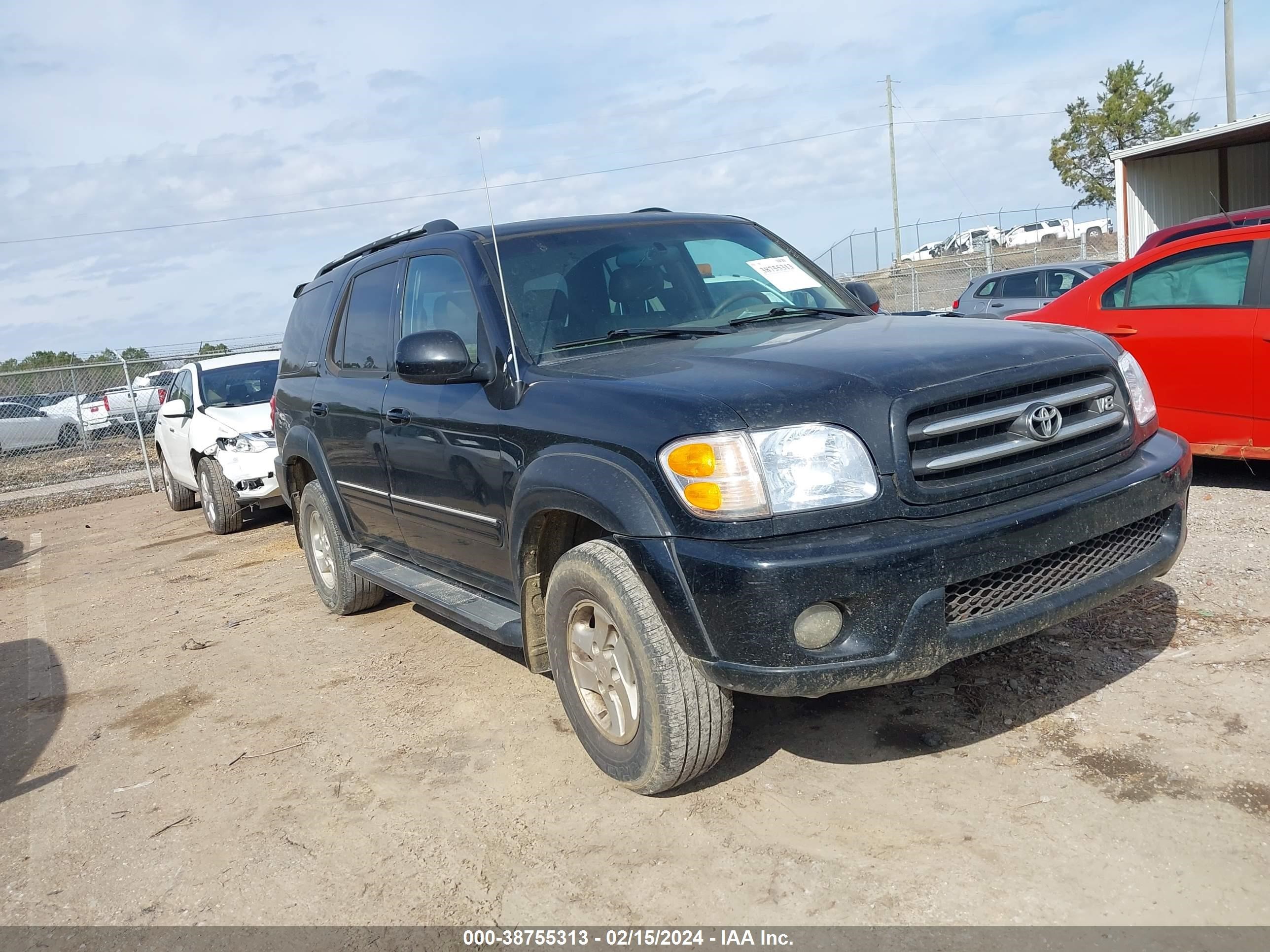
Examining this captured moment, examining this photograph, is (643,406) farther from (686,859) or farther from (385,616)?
(385,616)

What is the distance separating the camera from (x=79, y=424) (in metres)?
17.5

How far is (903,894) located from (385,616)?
13.3ft

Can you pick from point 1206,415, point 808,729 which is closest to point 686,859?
point 808,729

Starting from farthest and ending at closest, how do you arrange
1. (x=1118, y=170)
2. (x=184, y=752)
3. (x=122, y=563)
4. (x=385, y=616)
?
(x=1118, y=170), (x=122, y=563), (x=385, y=616), (x=184, y=752)

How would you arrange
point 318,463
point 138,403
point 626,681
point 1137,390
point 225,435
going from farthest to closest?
point 138,403 < point 225,435 < point 318,463 < point 1137,390 < point 626,681

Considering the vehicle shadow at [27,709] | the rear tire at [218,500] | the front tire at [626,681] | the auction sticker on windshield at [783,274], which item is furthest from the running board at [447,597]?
the rear tire at [218,500]

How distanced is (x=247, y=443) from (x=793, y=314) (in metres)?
6.82

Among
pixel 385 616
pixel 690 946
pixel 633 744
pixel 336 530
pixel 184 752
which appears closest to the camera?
pixel 690 946

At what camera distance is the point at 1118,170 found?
1977 centimetres

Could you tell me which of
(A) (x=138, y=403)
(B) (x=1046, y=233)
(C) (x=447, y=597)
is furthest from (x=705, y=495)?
(B) (x=1046, y=233)

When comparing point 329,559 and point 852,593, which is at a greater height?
point 852,593

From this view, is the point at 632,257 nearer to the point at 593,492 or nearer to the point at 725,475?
the point at 593,492

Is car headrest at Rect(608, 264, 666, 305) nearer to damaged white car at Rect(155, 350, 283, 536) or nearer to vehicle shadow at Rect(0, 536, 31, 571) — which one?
damaged white car at Rect(155, 350, 283, 536)

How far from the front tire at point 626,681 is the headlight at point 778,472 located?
16.4 inches
